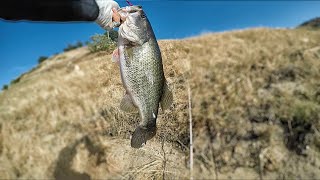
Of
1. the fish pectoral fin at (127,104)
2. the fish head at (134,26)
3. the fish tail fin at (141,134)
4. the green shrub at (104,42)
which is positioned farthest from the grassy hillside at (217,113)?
the fish head at (134,26)

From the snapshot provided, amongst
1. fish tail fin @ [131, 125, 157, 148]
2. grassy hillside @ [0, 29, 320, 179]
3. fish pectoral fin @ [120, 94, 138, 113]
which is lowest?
fish tail fin @ [131, 125, 157, 148]

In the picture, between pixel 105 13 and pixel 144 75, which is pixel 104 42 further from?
pixel 105 13

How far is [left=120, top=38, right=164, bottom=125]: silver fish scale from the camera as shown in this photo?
1.95 meters

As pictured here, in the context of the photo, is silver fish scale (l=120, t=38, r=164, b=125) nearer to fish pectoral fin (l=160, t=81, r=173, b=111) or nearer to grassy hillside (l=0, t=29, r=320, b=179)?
fish pectoral fin (l=160, t=81, r=173, b=111)

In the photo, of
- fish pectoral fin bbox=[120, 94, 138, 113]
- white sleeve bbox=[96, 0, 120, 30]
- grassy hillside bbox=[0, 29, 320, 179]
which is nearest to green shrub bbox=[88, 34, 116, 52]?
fish pectoral fin bbox=[120, 94, 138, 113]

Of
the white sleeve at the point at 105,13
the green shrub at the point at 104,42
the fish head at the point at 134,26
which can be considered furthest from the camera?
the green shrub at the point at 104,42

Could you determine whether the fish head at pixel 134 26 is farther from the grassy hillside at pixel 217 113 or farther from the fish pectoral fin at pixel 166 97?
the grassy hillside at pixel 217 113

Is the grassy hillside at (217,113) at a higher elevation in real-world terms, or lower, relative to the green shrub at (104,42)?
higher

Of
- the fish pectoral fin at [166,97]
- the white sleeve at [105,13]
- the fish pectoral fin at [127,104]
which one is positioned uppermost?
the white sleeve at [105,13]

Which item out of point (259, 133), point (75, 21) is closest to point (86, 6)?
point (75, 21)

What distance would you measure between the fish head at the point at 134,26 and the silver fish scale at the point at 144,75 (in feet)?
0.12

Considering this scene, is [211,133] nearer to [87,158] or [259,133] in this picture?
[259,133]

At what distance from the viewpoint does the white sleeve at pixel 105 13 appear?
1.77m

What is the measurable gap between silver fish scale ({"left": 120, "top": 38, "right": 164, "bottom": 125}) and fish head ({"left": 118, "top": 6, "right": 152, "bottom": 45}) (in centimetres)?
4
